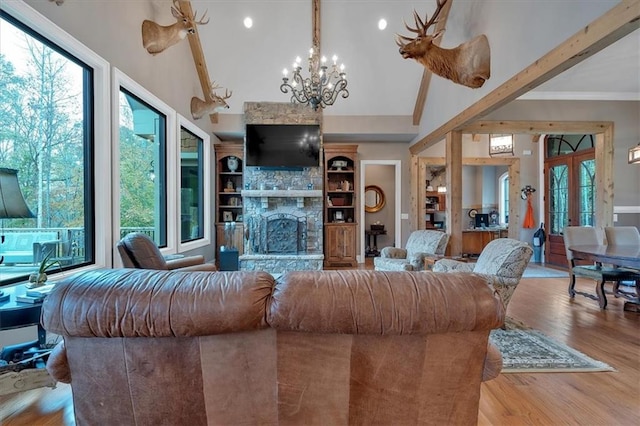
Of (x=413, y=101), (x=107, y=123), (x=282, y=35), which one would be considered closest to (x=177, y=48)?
(x=282, y=35)

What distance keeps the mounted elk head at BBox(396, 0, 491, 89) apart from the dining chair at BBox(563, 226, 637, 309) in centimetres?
255

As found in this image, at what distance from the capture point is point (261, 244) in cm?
648

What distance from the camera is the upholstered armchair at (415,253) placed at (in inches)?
177

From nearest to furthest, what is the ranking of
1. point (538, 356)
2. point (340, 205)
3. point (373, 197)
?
point (538, 356) → point (340, 205) → point (373, 197)

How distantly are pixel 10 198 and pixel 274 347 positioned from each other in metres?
1.68

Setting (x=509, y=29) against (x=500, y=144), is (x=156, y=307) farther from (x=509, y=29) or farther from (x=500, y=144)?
(x=500, y=144)

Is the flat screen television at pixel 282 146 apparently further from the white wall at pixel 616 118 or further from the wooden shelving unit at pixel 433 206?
the wooden shelving unit at pixel 433 206

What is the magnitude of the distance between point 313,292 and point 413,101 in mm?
6227

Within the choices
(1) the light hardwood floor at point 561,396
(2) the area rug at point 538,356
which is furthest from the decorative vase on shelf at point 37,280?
(2) the area rug at point 538,356

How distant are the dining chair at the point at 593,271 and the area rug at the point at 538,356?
1.49m

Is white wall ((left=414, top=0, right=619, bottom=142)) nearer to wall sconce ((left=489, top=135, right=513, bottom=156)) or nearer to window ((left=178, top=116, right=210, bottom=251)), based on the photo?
wall sconce ((left=489, top=135, right=513, bottom=156))

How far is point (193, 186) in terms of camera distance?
240 inches

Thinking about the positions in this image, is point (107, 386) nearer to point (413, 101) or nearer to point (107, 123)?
point (107, 123)

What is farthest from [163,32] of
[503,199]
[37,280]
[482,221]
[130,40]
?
[503,199]
